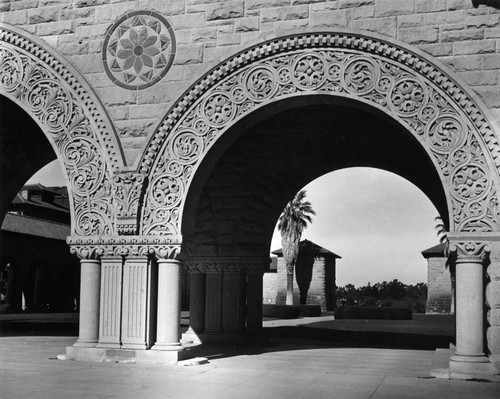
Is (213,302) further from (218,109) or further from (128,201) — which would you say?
(218,109)

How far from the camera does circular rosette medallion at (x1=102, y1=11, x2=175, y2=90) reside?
10.3 meters

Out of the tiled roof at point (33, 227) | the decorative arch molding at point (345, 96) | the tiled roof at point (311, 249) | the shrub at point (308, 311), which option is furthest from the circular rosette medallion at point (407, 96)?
the tiled roof at point (311, 249)

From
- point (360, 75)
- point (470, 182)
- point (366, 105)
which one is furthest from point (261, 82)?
point (470, 182)

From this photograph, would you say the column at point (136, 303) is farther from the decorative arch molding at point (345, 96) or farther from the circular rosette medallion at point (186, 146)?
the circular rosette medallion at point (186, 146)

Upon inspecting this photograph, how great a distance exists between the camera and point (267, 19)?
32.3 feet

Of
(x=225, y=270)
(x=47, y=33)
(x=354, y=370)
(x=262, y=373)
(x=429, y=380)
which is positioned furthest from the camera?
(x=225, y=270)

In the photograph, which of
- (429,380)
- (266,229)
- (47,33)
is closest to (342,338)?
(266,229)

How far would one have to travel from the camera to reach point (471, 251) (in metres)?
8.77

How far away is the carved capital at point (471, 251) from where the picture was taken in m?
8.73

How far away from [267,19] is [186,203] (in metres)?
2.66

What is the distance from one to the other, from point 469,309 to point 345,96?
3009 mm

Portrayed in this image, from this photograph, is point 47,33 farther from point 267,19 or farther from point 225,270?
point 225,270

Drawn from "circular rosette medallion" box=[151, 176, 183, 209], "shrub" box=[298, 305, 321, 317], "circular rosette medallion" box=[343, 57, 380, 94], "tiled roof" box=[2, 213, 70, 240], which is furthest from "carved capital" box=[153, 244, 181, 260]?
"shrub" box=[298, 305, 321, 317]

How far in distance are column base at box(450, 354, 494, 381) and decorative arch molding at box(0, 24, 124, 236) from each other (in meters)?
4.76
